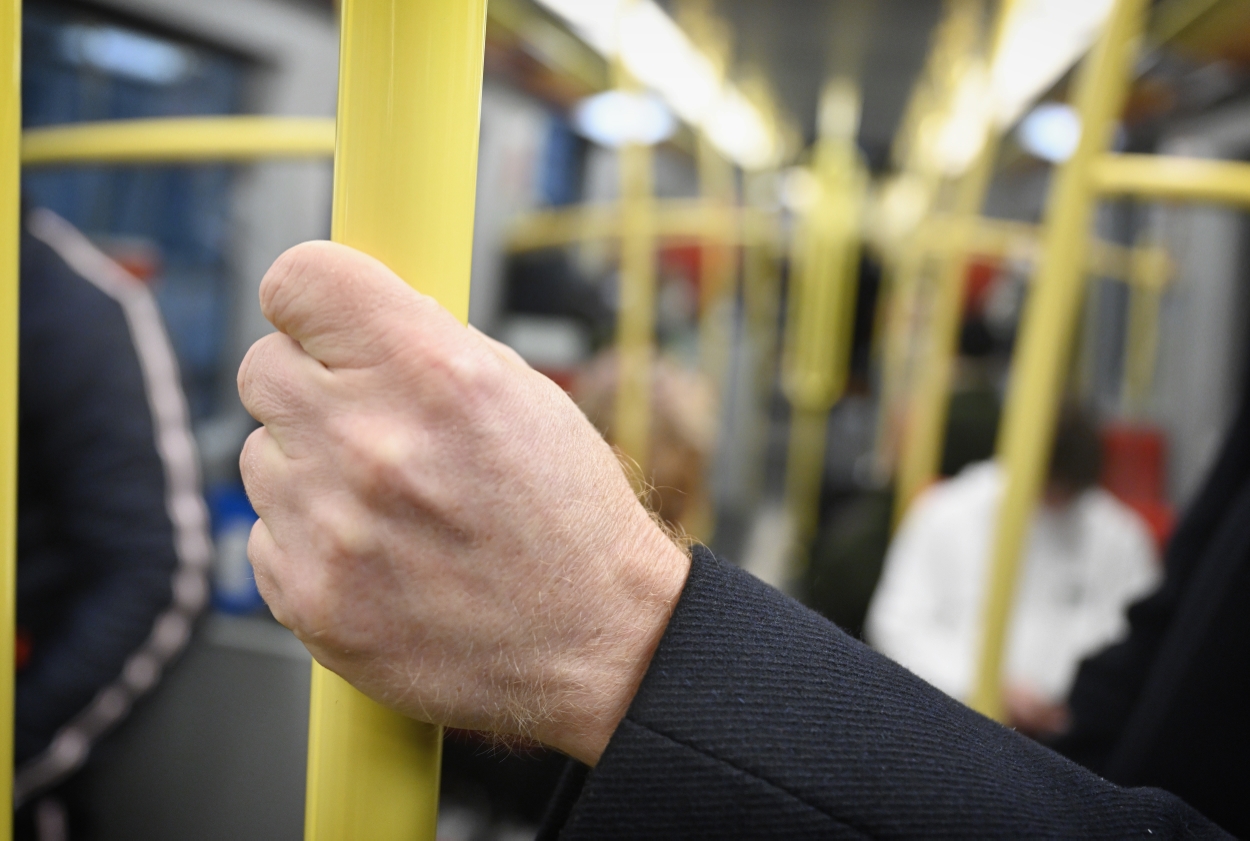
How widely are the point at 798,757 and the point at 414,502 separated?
0.16m

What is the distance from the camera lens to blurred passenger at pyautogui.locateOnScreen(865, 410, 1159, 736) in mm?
1613

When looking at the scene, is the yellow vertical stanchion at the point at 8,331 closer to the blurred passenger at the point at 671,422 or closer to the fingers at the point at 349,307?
the fingers at the point at 349,307

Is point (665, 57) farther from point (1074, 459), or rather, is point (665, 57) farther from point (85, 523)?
point (85, 523)

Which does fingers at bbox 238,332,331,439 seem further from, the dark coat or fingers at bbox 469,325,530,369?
the dark coat

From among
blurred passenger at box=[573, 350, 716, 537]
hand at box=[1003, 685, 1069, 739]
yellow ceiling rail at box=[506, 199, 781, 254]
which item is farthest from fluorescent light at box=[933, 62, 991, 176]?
hand at box=[1003, 685, 1069, 739]

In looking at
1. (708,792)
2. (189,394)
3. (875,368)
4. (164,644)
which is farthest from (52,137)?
(875,368)

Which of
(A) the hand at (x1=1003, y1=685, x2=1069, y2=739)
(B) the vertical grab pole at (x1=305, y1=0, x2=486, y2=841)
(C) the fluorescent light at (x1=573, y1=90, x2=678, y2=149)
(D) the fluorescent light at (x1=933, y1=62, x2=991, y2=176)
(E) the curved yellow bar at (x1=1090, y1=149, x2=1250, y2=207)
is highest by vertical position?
(C) the fluorescent light at (x1=573, y1=90, x2=678, y2=149)

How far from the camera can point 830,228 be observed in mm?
3307

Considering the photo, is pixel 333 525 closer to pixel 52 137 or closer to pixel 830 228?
pixel 52 137

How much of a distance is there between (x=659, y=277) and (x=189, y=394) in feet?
9.18

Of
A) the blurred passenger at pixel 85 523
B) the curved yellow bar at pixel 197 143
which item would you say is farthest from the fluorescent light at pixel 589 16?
the blurred passenger at pixel 85 523

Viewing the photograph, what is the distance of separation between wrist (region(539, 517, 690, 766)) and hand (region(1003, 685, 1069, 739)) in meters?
1.29

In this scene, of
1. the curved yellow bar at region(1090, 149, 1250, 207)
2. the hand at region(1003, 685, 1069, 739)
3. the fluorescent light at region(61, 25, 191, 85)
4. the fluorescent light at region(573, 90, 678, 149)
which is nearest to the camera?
the curved yellow bar at region(1090, 149, 1250, 207)

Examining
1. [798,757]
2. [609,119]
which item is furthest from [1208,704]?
[609,119]
